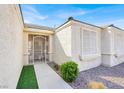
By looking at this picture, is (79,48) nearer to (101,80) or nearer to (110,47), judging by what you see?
(101,80)

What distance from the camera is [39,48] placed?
357 inches

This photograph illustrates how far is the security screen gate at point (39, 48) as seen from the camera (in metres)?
8.57

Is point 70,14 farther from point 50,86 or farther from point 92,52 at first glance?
point 50,86

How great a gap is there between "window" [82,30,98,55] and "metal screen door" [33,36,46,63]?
4.33 m

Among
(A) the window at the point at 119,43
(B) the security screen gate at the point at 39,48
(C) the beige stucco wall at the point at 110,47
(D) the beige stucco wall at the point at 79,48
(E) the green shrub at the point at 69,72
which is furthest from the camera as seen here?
(B) the security screen gate at the point at 39,48

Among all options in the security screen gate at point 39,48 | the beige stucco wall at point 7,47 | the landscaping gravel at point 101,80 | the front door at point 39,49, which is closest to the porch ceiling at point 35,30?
the security screen gate at point 39,48

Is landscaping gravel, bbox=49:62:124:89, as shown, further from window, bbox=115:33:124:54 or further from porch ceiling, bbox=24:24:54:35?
porch ceiling, bbox=24:24:54:35

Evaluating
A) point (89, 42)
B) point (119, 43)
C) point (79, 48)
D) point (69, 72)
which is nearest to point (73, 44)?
point (79, 48)

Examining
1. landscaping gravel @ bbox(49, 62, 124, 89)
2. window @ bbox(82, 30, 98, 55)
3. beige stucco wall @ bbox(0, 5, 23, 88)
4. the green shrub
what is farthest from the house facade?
beige stucco wall @ bbox(0, 5, 23, 88)

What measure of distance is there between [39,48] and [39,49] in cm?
10

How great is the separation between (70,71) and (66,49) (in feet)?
7.77

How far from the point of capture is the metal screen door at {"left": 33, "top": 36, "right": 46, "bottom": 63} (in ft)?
29.0

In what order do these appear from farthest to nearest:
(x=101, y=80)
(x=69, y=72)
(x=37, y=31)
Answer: (x=37, y=31) → (x=101, y=80) → (x=69, y=72)

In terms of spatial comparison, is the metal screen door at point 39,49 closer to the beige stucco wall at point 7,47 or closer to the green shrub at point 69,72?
the green shrub at point 69,72
